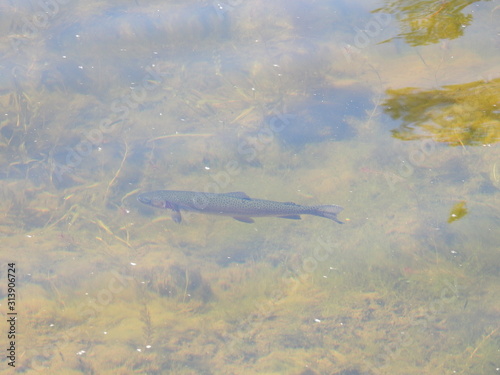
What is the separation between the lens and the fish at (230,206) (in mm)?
6012

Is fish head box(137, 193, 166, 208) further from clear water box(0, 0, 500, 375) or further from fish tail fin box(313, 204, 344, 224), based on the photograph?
fish tail fin box(313, 204, 344, 224)

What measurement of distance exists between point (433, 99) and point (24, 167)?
23.7 ft

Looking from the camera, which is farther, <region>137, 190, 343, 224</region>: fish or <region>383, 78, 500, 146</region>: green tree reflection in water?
<region>383, 78, 500, 146</region>: green tree reflection in water

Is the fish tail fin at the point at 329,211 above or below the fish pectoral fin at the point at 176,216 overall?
above

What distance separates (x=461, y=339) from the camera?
5.12 meters

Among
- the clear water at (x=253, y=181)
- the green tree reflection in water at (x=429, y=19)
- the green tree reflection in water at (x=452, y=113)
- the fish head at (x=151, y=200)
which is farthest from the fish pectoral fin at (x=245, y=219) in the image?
the green tree reflection in water at (x=429, y=19)

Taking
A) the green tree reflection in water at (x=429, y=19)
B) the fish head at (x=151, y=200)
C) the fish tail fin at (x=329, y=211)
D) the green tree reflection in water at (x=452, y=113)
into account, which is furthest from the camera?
the green tree reflection in water at (x=429, y=19)

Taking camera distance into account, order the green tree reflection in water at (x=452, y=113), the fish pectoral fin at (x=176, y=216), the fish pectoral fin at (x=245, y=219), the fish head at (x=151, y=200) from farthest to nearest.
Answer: the green tree reflection in water at (x=452, y=113) < the fish head at (x=151, y=200) < the fish pectoral fin at (x=176, y=216) < the fish pectoral fin at (x=245, y=219)

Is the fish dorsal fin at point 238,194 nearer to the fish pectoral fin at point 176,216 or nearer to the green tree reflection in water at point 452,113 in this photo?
the fish pectoral fin at point 176,216

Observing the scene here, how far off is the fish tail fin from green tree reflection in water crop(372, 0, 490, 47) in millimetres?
4427

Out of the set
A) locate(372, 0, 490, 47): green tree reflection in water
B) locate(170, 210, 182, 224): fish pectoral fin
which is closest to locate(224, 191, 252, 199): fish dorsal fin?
locate(170, 210, 182, 224): fish pectoral fin

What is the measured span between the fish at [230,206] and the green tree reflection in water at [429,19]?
459cm

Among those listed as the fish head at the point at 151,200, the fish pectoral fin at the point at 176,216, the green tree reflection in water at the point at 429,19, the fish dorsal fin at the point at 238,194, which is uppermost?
the green tree reflection in water at the point at 429,19

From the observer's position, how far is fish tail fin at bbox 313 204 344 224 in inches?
235
